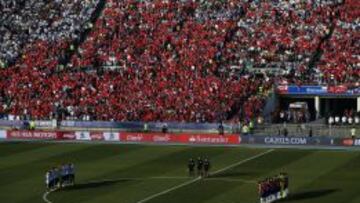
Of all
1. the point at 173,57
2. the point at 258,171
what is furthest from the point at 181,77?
the point at 258,171

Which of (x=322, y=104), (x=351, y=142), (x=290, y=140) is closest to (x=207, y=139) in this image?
(x=290, y=140)

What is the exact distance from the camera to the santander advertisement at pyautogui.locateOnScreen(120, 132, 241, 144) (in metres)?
74.2

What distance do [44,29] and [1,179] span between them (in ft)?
139

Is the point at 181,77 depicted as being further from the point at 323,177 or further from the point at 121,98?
the point at 323,177

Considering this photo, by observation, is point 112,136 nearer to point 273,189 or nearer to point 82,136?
point 82,136

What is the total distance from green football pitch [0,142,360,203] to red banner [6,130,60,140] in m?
2.90

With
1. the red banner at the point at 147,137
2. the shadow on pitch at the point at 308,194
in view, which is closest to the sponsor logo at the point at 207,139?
the red banner at the point at 147,137

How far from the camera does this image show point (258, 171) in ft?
192

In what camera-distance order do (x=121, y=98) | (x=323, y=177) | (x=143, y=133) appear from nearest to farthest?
(x=323, y=177) → (x=143, y=133) → (x=121, y=98)

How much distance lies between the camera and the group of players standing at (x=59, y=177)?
51.0 metres

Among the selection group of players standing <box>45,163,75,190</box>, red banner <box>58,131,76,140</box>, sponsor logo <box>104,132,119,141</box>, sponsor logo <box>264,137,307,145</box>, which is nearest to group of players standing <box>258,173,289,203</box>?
group of players standing <box>45,163,75,190</box>

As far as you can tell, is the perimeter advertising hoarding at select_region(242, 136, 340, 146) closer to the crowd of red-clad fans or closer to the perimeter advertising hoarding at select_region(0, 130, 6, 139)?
the crowd of red-clad fans

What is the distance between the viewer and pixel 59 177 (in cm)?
5194

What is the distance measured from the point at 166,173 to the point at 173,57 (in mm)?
30977
